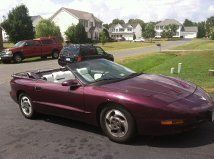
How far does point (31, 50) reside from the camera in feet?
95.7

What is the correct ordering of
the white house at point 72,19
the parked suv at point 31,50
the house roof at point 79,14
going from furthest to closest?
the house roof at point 79,14 → the white house at point 72,19 → the parked suv at point 31,50

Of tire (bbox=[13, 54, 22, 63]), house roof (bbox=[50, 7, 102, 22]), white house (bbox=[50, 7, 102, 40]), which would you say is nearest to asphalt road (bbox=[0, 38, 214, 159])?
tire (bbox=[13, 54, 22, 63])

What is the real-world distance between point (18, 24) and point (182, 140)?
46.5 m

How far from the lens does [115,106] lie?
18.2 feet

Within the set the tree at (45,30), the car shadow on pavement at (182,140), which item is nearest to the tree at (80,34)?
the tree at (45,30)

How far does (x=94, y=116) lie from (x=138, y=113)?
0.98 m

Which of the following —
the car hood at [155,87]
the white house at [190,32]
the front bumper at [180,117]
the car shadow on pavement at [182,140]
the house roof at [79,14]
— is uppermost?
the house roof at [79,14]

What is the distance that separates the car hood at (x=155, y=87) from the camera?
17.9 ft

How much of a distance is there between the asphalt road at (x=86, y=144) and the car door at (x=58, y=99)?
0.35 meters

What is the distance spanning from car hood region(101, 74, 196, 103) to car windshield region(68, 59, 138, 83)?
0.33 meters

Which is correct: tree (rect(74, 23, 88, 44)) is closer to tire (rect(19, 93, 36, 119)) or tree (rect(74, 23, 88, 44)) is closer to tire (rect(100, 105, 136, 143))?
Answer: tire (rect(19, 93, 36, 119))

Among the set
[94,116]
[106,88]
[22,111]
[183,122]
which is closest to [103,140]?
[94,116]

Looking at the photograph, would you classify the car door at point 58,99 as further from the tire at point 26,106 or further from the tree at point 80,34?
the tree at point 80,34

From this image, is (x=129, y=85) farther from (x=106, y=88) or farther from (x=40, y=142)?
(x=40, y=142)
